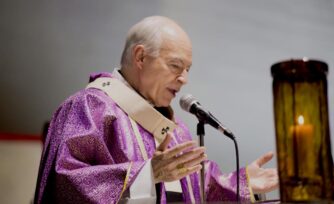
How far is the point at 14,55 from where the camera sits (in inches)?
120

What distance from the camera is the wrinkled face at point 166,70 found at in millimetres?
2285

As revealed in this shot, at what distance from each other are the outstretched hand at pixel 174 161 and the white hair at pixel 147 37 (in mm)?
830

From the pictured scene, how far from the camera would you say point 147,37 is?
2.34m

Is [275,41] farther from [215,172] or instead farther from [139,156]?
[139,156]

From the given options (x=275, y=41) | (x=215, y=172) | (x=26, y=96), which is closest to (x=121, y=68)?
(x=215, y=172)

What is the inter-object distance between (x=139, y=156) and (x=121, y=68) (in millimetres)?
567

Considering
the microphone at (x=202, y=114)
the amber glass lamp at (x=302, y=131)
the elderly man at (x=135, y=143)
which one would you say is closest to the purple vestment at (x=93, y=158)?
the elderly man at (x=135, y=143)

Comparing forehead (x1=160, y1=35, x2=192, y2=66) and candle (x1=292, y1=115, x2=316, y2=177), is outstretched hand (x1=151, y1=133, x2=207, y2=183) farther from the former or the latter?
→ forehead (x1=160, y1=35, x2=192, y2=66)

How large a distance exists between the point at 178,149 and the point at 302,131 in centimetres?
64

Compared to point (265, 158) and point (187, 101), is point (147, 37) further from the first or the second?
point (265, 158)

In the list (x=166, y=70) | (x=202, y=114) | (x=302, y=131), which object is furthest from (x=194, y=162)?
(x=166, y=70)

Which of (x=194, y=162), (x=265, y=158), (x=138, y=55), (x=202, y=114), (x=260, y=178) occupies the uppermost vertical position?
(x=138, y=55)

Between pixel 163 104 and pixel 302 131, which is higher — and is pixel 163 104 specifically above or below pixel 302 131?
below

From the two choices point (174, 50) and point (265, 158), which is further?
point (174, 50)
